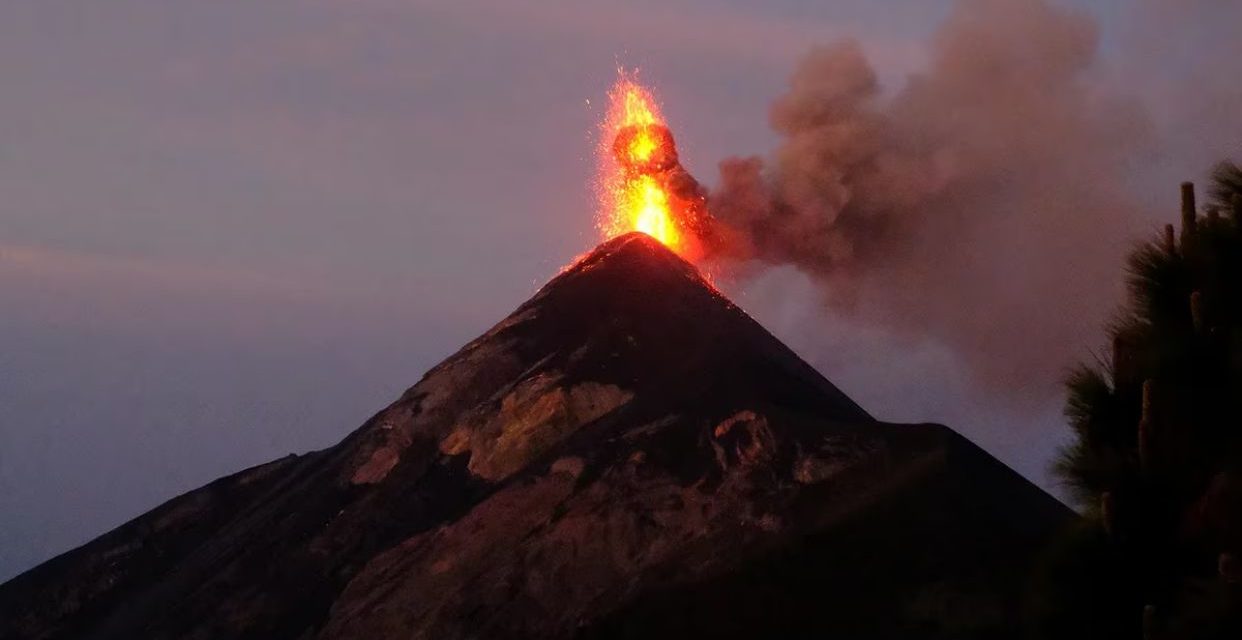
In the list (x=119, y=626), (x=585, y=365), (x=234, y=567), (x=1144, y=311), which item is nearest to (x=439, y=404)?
(x=585, y=365)

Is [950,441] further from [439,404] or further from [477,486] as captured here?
[439,404]

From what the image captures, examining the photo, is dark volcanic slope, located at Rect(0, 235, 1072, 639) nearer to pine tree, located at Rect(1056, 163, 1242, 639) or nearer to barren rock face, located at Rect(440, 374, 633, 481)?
barren rock face, located at Rect(440, 374, 633, 481)

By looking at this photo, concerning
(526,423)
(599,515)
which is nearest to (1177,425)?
(599,515)

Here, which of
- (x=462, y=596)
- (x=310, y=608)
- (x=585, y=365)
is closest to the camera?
(x=462, y=596)

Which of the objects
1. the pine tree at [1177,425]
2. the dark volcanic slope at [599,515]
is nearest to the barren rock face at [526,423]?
the dark volcanic slope at [599,515]

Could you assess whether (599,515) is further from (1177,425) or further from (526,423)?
(1177,425)

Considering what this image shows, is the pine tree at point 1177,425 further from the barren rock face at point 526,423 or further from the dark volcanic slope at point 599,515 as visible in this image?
the barren rock face at point 526,423
